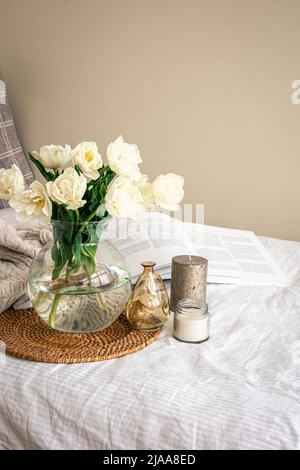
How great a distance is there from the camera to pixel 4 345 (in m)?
0.91

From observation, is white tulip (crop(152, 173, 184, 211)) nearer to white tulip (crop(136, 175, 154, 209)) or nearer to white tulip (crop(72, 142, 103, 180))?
white tulip (crop(136, 175, 154, 209))

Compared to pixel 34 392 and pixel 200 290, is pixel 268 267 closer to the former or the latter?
pixel 200 290

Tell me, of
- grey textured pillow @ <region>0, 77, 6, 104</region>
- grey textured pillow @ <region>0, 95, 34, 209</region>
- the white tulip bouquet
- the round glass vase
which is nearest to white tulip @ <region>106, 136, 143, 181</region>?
the white tulip bouquet

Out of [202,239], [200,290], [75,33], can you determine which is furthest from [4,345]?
[75,33]

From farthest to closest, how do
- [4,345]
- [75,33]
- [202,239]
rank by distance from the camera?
[75,33]
[202,239]
[4,345]

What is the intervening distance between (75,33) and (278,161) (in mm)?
1138

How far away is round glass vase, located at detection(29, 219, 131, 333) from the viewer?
0.90 metres

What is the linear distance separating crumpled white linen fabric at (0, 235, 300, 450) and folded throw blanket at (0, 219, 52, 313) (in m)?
0.18

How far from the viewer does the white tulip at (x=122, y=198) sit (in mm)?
838

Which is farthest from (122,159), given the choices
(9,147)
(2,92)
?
(2,92)

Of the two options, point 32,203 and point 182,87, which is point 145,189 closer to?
point 32,203

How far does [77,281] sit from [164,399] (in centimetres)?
27

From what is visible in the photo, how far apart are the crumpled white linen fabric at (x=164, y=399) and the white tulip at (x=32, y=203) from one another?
0.25 m

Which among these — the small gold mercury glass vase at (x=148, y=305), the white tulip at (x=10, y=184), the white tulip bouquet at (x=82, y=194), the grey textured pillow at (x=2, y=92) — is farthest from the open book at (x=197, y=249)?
the grey textured pillow at (x=2, y=92)
